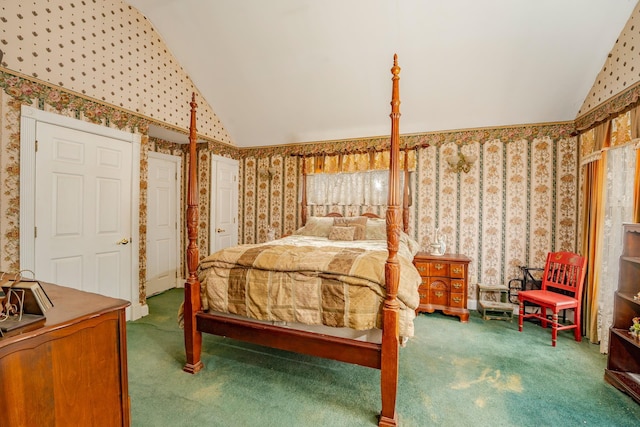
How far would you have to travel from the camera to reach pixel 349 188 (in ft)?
14.8

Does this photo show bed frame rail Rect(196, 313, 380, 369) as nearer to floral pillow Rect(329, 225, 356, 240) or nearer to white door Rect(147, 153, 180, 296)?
floral pillow Rect(329, 225, 356, 240)

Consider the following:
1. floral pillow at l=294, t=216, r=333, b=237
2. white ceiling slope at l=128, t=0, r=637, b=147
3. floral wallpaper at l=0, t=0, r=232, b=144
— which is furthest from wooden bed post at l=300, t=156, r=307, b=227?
floral wallpaper at l=0, t=0, r=232, b=144

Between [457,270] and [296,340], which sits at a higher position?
[457,270]

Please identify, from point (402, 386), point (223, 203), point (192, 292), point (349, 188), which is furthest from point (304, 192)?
point (402, 386)

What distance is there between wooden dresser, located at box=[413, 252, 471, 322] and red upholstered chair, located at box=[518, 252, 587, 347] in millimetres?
584

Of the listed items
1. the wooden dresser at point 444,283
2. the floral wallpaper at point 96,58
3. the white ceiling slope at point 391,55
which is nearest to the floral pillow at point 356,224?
the wooden dresser at point 444,283

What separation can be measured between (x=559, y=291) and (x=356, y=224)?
8.11ft

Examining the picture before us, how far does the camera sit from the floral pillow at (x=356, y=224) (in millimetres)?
3793

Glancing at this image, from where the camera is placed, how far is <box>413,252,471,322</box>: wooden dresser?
352 centimetres

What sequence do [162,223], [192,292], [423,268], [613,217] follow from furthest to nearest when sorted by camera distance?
[162,223], [423,268], [613,217], [192,292]

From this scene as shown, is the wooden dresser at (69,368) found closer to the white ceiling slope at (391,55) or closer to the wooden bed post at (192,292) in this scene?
the wooden bed post at (192,292)

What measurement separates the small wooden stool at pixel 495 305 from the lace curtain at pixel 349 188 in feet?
5.74

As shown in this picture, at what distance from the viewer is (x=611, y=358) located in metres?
2.25

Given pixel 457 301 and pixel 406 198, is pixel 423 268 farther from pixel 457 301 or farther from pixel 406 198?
pixel 406 198
